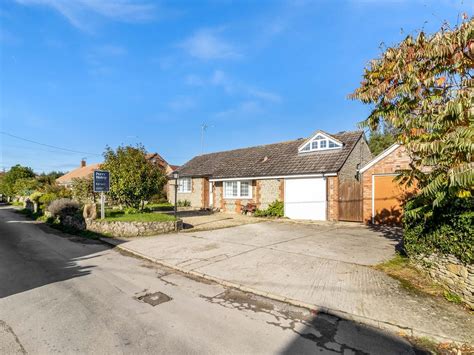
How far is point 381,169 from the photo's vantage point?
14500 mm

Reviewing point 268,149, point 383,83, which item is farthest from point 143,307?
point 268,149

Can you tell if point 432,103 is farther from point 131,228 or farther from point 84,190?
point 84,190

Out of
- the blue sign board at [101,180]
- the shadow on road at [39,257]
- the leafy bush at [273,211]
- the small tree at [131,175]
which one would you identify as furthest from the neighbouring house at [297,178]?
the shadow on road at [39,257]

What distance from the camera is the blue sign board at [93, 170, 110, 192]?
12.8m

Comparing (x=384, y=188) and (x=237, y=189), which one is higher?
(x=384, y=188)

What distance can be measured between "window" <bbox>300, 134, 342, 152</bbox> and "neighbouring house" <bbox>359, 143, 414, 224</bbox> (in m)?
3.70

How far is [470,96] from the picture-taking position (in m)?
4.47

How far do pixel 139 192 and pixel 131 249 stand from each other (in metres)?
5.71

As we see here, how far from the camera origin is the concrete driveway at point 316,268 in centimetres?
457

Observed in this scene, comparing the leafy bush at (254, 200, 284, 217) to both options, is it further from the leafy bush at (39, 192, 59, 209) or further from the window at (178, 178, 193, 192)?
the leafy bush at (39, 192, 59, 209)

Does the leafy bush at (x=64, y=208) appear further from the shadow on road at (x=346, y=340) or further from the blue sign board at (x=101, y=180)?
the shadow on road at (x=346, y=340)

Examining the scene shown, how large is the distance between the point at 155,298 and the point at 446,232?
5986 millimetres

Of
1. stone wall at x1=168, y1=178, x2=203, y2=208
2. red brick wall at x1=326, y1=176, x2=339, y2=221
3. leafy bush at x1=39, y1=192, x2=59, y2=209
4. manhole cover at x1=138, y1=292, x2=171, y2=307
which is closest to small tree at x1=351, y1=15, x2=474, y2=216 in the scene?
manhole cover at x1=138, y1=292, x2=171, y2=307

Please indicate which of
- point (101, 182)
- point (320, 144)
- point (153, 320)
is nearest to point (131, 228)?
point (101, 182)
